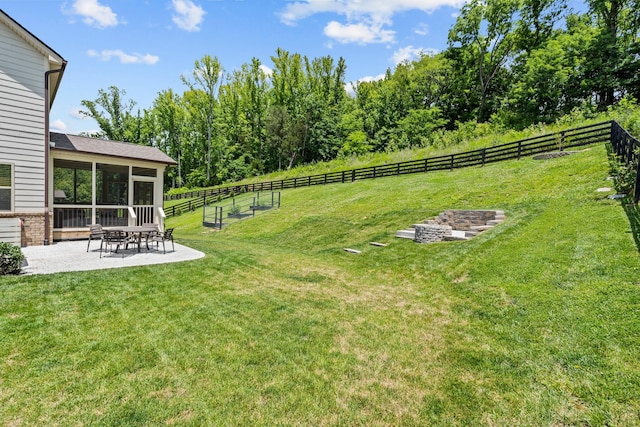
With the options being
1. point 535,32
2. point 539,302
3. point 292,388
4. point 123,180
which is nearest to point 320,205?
point 123,180

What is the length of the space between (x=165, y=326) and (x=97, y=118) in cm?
4947

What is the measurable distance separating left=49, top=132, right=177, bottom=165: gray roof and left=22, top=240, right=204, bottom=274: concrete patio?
3.13 m

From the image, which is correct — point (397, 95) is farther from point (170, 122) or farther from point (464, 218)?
point (464, 218)

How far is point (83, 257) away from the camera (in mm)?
7488

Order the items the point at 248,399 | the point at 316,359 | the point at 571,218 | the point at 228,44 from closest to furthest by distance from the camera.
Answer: the point at 248,399, the point at 316,359, the point at 571,218, the point at 228,44

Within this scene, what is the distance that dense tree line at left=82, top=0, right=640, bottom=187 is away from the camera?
82.1 feet

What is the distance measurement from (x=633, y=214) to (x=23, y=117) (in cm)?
1483

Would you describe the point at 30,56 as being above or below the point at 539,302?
above

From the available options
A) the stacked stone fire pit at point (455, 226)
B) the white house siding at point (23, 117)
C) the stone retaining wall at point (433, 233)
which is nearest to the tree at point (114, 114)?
the white house siding at point (23, 117)

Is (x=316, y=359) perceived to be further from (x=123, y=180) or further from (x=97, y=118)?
(x=97, y=118)

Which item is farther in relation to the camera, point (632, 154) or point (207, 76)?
point (207, 76)

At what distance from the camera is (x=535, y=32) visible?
1235 inches

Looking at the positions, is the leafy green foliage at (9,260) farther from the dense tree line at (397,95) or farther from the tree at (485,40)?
the tree at (485,40)

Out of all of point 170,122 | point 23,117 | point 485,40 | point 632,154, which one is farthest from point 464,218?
point 170,122
